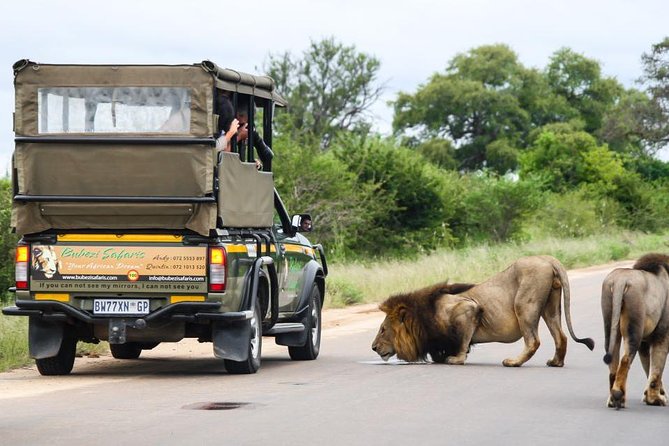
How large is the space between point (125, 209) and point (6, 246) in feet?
36.0

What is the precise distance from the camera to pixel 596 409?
430 inches

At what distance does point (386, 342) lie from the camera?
15.0m

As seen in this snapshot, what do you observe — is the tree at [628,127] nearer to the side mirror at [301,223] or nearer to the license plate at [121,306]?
the side mirror at [301,223]

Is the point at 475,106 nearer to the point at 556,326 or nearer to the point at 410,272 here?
the point at 410,272

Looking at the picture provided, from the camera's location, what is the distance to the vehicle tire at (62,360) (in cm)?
1380

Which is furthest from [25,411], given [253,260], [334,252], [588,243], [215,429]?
[588,243]

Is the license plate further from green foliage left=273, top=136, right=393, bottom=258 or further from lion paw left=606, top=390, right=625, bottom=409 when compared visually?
green foliage left=273, top=136, right=393, bottom=258

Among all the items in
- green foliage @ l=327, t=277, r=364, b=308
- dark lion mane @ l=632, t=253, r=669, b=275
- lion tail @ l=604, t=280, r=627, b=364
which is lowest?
green foliage @ l=327, t=277, r=364, b=308

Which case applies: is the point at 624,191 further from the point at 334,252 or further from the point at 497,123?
the point at 334,252

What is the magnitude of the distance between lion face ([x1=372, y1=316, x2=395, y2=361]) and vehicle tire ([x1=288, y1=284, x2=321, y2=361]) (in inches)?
41.7

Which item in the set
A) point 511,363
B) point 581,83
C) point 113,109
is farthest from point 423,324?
point 581,83

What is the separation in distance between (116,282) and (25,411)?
2.47 meters

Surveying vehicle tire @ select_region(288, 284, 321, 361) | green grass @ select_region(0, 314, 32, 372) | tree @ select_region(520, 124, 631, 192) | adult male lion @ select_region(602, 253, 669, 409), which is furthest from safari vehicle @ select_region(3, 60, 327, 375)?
tree @ select_region(520, 124, 631, 192)

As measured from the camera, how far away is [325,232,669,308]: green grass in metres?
27.1
